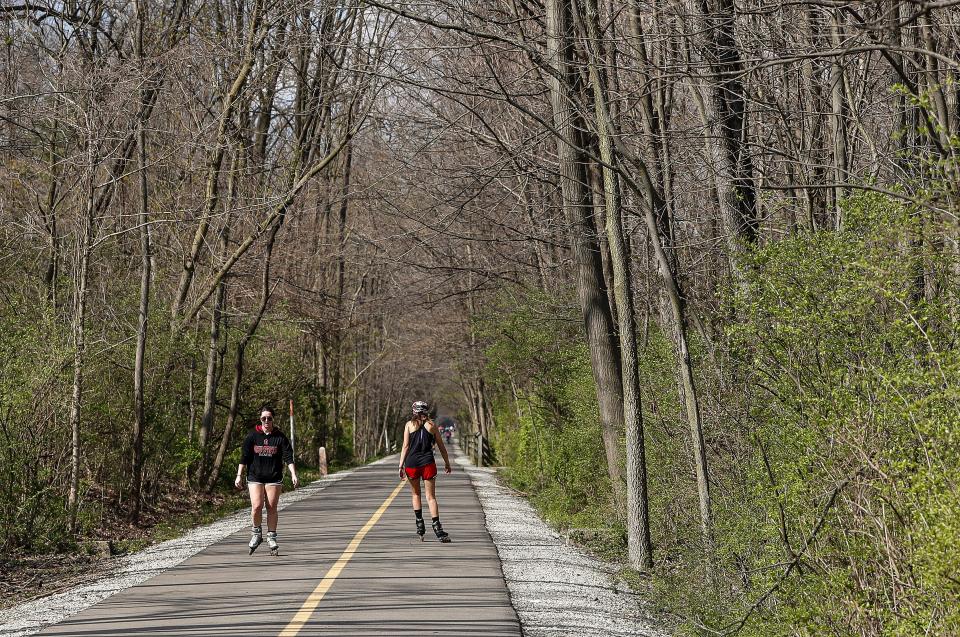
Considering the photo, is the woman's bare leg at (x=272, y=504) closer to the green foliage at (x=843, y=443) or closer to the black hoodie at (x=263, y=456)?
the black hoodie at (x=263, y=456)

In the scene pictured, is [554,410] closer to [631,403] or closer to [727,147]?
[631,403]

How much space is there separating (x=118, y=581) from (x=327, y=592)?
2913 mm

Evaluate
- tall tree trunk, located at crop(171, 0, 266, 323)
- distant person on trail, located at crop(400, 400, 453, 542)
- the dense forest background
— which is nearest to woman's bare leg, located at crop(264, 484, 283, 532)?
distant person on trail, located at crop(400, 400, 453, 542)

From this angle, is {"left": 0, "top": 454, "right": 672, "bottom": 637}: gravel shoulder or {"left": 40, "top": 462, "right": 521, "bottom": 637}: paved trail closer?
{"left": 40, "top": 462, "right": 521, "bottom": 637}: paved trail

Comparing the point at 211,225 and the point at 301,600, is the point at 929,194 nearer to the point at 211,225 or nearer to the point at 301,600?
the point at 301,600

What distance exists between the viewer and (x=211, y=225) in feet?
87.6

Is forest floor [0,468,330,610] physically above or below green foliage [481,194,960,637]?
below

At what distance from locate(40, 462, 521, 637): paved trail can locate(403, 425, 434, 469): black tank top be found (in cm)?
112

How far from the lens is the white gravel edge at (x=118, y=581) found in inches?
400

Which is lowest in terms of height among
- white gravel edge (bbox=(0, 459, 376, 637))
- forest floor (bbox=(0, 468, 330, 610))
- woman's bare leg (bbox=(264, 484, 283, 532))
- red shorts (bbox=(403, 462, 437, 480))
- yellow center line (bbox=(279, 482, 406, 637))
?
yellow center line (bbox=(279, 482, 406, 637))

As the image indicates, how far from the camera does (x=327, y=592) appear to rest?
37.2ft

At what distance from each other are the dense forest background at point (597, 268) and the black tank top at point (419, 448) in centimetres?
280

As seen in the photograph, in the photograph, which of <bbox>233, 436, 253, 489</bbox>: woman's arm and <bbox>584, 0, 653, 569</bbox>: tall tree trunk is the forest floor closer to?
<bbox>233, 436, 253, 489</bbox>: woman's arm

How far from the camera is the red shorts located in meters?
16.4
